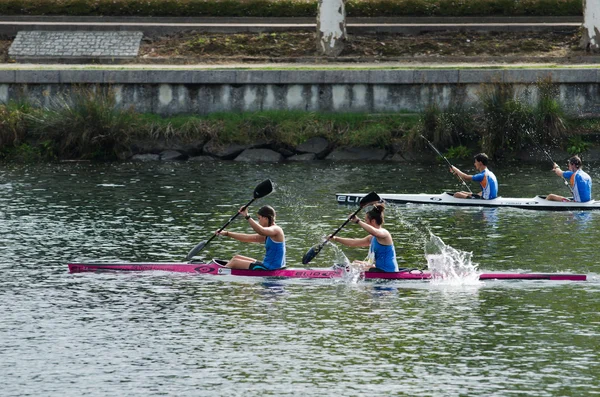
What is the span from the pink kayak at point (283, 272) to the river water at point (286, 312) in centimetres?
17

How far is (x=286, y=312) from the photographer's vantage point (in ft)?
58.7

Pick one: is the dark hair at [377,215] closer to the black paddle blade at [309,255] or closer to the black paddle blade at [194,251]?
the black paddle blade at [309,255]

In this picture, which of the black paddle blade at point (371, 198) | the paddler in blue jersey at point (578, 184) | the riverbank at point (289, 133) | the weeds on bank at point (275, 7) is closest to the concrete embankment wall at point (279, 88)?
the riverbank at point (289, 133)

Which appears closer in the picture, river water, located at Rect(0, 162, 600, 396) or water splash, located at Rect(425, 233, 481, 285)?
river water, located at Rect(0, 162, 600, 396)

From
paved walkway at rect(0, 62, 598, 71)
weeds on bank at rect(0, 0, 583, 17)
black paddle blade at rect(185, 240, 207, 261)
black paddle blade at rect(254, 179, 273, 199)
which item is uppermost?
weeds on bank at rect(0, 0, 583, 17)

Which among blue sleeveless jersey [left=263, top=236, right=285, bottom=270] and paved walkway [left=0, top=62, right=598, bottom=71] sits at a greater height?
paved walkway [left=0, top=62, right=598, bottom=71]

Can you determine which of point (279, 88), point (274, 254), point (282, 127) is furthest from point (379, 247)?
point (279, 88)

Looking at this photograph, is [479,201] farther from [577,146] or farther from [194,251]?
[194,251]

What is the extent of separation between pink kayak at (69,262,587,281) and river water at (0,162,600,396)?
171mm

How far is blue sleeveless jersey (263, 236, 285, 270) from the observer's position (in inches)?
789

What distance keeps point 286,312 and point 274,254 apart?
2.33 m

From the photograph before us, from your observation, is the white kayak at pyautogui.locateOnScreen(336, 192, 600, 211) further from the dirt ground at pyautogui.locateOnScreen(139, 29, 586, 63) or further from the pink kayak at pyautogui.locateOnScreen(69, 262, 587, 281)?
the dirt ground at pyautogui.locateOnScreen(139, 29, 586, 63)

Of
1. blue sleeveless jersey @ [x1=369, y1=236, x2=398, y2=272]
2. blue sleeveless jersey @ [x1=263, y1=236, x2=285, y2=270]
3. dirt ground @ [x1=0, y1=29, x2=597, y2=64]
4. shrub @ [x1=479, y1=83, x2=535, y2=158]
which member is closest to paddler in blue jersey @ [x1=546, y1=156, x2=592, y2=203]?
shrub @ [x1=479, y1=83, x2=535, y2=158]

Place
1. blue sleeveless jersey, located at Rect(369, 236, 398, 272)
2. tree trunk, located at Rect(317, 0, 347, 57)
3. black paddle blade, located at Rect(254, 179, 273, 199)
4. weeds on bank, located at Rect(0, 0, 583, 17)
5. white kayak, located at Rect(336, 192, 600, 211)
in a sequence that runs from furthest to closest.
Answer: weeds on bank, located at Rect(0, 0, 583, 17) → tree trunk, located at Rect(317, 0, 347, 57) → white kayak, located at Rect(336, 192, 600, 211) → black paddle blade, located at Rect(254, 179, 273, 199) → blue sleeveless jersey, located at Rect(369, 236, 398, 272)
